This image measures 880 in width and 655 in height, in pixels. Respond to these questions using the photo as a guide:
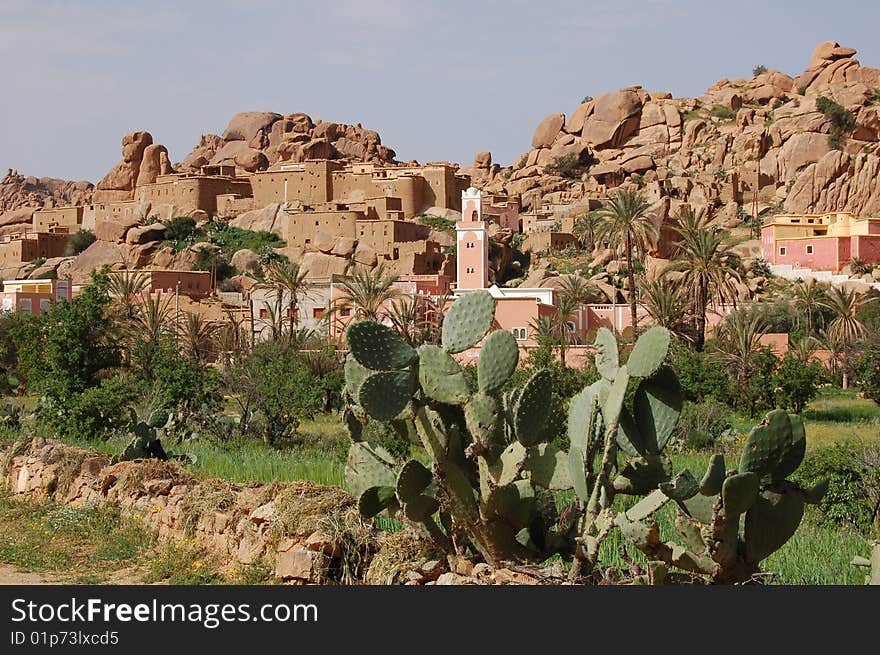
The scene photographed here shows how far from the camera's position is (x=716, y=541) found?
6020 mm

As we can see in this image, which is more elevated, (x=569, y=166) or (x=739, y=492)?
(x=569, y=166)

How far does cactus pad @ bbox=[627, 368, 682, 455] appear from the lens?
663cm

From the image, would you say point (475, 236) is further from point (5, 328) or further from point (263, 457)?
point (263, 457)

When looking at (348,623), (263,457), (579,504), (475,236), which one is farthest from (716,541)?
(475,236)

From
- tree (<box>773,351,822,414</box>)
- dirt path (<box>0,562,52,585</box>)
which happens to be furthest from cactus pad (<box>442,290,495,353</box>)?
tree (<box>773,351,822,414</box>)

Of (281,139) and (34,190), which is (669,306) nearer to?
(281,139)

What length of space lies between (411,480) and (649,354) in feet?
5.30

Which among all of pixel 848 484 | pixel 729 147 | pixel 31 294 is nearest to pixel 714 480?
pixel 848 484

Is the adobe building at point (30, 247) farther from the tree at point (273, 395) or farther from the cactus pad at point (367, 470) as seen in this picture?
the cactus pad at point (367, 470)

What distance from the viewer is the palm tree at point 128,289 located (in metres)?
37.5

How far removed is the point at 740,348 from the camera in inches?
1073

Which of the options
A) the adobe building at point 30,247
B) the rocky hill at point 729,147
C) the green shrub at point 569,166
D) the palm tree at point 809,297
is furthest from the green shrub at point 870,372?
the green shrub at point 569,166

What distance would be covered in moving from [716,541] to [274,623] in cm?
247

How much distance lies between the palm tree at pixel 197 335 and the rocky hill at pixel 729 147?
24.5 meters
